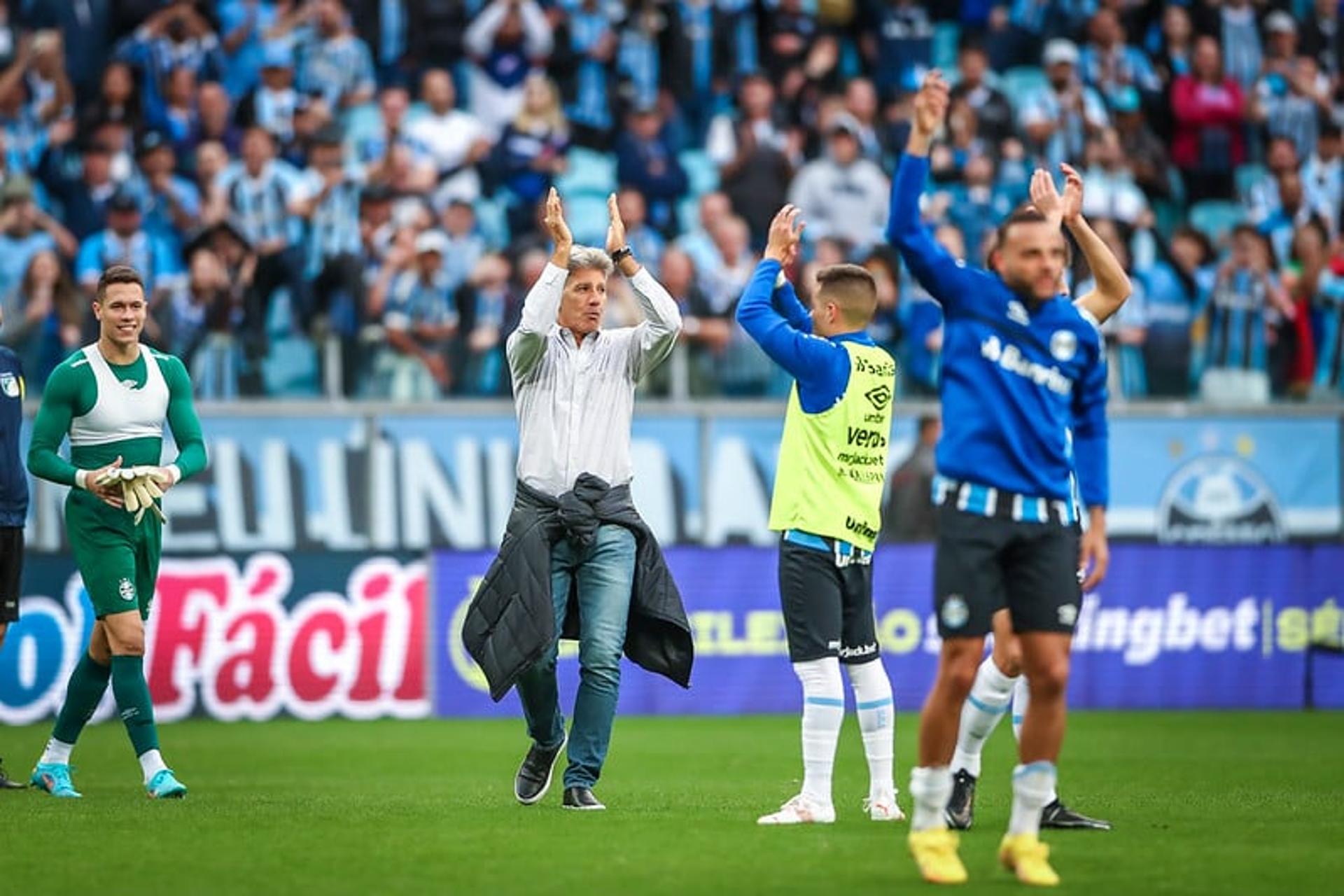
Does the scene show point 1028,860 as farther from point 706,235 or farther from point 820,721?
point 706,235

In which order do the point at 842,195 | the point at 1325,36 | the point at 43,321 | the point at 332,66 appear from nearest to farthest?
the point at 43,321 < the point at 842,195 < the point at 332,66 < the point at 1325,36

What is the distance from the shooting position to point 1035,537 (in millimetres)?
8102

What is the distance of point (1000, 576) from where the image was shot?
8.12 m

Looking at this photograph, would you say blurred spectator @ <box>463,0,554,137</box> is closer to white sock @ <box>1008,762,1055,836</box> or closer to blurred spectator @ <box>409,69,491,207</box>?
blurred spectator @ <box>409,69,491,207</box>

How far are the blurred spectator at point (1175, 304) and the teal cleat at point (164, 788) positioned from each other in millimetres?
11322

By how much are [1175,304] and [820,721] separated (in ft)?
39.2

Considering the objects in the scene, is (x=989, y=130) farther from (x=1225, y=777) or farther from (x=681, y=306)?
(x=1225, y=777)

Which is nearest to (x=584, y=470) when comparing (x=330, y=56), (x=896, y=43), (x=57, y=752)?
(x=57, y=752)

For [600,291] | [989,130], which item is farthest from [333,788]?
[989,130]

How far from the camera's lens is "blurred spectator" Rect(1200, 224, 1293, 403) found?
20156 mm

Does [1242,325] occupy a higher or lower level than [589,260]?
lower

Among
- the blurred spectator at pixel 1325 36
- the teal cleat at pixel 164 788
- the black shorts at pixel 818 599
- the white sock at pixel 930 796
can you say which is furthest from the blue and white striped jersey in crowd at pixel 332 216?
the white sock at pixel 930 796

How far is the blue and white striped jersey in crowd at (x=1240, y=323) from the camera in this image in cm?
2028

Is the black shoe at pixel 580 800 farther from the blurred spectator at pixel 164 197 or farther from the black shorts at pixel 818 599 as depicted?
the blurred spectator at pixel 164 197
